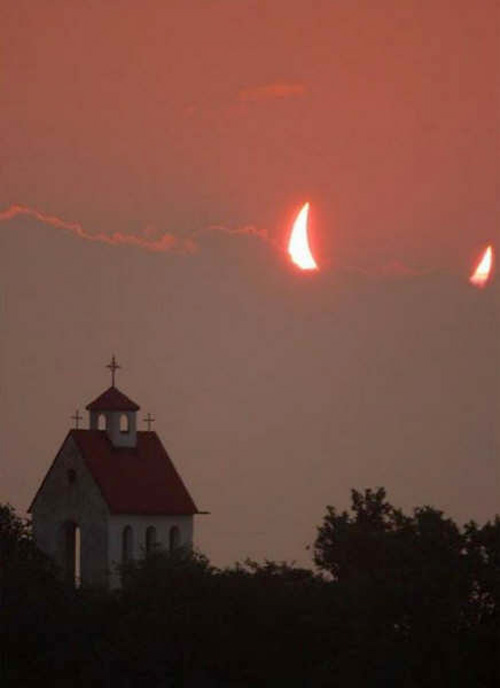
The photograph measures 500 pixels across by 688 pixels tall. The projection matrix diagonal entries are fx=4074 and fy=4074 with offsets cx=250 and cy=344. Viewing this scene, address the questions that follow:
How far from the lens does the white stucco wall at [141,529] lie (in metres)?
117

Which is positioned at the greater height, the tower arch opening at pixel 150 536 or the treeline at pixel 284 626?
the tower arch opening at pixel 150 536

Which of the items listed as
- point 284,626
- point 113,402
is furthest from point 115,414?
point 284,626

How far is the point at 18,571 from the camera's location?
9388cm

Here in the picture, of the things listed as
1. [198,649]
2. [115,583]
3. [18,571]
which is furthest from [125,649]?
[115,583]

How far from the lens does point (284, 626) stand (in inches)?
3332

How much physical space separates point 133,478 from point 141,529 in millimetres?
1606

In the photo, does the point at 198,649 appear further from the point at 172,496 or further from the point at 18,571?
the point at 172,496

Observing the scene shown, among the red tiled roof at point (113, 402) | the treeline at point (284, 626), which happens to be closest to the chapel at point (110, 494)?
the red tiled roof at point (113, 402)

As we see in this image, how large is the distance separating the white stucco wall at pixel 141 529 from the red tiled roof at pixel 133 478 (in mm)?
213

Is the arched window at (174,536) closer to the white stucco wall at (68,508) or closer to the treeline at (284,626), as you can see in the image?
the white stucco wall at (68,508)

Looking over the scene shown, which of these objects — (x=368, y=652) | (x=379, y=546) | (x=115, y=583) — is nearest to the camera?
(x=368, y=652)

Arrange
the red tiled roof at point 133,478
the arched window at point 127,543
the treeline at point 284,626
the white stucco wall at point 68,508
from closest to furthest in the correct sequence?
1. the treeline at point 284,626
2. the arched window at point 127,543
3. the white stucco wall at point 68,508
4. the red tiled roof at point 133,478

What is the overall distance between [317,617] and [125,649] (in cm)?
404

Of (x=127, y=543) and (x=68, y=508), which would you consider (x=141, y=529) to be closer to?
(x=127, y=543)
